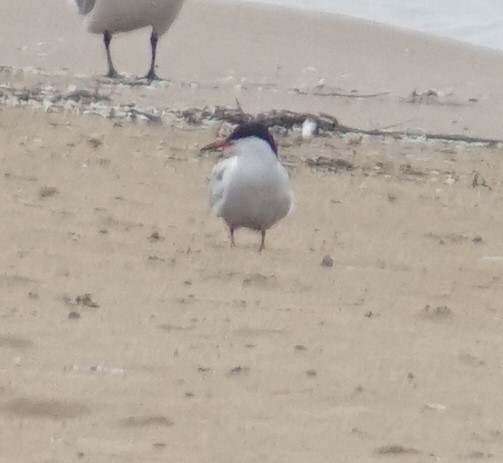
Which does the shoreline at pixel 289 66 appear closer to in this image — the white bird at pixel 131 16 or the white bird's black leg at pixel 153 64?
the white bird's black leg at pixel 153 64

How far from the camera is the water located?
14.9 m

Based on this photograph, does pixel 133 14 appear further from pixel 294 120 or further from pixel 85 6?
pixel 294 120

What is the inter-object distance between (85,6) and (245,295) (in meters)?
6.71

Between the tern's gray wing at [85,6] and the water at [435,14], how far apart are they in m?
3.55

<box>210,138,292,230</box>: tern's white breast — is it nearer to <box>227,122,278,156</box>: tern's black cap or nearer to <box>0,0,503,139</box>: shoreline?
<box>227,122,278,156</box>: tern's black cap

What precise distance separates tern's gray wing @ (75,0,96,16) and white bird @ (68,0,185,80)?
2.9 inches

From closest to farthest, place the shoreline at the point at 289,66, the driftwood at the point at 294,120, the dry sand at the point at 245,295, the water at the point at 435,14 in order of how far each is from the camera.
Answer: the dry sand at the point at 245,295
the driftwood at the point at 294,120
the shoreline at the point at 289,66
the water at the point at 435,14

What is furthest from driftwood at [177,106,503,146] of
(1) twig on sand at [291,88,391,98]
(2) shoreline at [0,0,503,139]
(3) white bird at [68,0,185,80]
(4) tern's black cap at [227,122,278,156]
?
(4) tern's black cap at [227,122,278,156]

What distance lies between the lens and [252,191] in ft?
22.6

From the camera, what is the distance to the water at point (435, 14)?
14.9 metres

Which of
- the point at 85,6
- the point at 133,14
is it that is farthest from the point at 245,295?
the point at 85,6

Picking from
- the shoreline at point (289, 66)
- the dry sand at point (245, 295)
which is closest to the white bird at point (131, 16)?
the shoreline at point (289, 66)

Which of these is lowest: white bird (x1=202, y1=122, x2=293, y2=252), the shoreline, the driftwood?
the shoreline

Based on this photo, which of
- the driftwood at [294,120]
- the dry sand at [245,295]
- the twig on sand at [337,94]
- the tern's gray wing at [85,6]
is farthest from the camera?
the tern's gray wing at [85,6]
